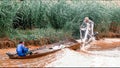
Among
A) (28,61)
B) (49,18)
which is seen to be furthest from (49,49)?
(49,18)

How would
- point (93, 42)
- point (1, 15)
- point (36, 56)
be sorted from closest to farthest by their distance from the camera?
point (36, 56)
point (1, 15)
point (93, 42)

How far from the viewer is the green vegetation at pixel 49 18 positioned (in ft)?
74.7

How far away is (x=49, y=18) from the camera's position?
2581cm

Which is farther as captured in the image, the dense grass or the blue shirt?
the dense grass

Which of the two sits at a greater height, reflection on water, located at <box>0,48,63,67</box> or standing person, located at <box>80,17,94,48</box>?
standing person, located at <box>80,17,94,48</box>

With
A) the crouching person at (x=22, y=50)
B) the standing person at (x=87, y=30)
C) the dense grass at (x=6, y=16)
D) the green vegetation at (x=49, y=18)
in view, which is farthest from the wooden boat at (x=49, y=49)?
the dense grass at (x=6, y=16)

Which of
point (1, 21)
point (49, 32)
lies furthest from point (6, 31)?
point (49, 32)

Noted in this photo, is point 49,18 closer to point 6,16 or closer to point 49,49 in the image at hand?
point 6,16

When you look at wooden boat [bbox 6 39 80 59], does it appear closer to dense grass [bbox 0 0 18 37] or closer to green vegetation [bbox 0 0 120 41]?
green vegetation [bbox 0 0 120 41]

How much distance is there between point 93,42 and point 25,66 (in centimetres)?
855

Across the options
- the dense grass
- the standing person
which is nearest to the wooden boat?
the standing person

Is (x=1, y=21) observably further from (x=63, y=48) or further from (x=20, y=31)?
(x=63, y=48)

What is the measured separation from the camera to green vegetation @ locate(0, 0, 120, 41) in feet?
74.7

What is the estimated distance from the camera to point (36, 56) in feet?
59.8
